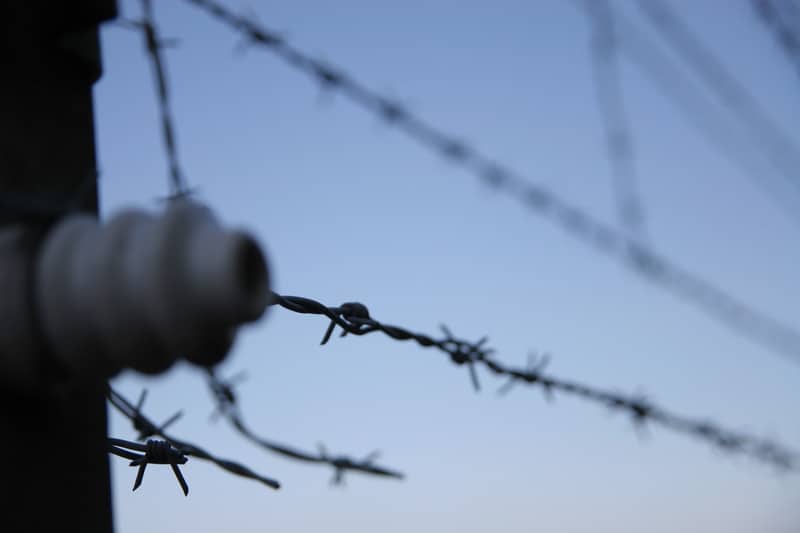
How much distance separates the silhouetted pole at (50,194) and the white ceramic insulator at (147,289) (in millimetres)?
36

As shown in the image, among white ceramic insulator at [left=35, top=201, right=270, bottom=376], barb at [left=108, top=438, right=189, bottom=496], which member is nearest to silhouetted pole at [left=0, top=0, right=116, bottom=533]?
white ceramic insulator at [left=35, top=201, right=270, bottom=376]

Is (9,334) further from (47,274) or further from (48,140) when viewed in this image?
(48,140)

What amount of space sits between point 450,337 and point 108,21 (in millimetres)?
917

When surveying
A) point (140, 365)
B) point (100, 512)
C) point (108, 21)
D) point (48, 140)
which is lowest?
point (100, 512)

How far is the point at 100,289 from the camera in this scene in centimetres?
60

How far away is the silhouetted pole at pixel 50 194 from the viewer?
706mm

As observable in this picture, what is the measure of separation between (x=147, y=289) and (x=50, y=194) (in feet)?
0.70

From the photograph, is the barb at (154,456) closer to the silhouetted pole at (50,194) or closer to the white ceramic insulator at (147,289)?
the silhouetted pole at (50,194)

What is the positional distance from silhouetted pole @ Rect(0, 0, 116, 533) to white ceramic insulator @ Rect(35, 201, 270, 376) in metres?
0.04

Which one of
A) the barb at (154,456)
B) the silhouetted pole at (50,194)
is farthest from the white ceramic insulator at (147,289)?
the barb at (154,456)

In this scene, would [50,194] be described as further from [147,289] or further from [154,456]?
[154,456]

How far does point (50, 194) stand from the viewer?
29.3 inches

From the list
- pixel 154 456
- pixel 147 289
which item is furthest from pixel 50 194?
pixel 154 456

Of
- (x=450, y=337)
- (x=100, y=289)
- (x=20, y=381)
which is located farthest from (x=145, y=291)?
(x=450, y=337)
